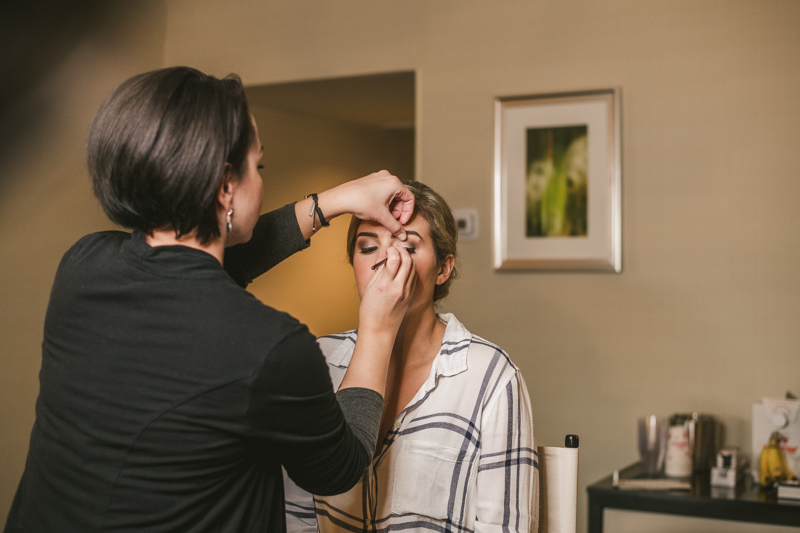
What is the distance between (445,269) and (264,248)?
48 cm

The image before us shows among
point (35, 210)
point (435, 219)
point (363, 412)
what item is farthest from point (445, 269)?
point (35, 210)

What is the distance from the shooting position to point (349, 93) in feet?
10.5

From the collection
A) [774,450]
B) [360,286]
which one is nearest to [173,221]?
[360,286]

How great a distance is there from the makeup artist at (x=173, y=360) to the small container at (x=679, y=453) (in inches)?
66.5

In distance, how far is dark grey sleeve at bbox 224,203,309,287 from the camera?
1.23 metres

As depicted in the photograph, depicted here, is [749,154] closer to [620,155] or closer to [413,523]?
[620,155]

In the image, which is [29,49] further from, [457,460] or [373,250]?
[457,460]

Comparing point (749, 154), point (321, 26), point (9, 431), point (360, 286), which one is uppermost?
point (321, 26)

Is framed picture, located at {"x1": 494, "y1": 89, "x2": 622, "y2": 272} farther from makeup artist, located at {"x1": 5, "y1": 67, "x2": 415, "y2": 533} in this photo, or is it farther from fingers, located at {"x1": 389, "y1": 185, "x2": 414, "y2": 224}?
makeup artist, located at {"x1": 5, "y1": 67, "x2": 415, "y2": 533}

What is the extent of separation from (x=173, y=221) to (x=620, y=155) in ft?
6.63

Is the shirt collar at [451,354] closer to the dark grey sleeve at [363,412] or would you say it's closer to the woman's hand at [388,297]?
the woman's hand at [388,297]

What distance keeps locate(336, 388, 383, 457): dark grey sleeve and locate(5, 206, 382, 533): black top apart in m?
0.05

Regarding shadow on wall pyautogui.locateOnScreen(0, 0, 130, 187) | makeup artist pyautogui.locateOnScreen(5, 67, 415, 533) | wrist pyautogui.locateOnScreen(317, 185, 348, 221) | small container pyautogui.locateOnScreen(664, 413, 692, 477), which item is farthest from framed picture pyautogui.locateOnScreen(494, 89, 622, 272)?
makeup artist pyautogui.locateOnScreen(5, 67, 415, 533)

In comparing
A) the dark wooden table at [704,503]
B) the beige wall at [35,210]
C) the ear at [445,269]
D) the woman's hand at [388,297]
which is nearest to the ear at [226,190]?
the woman's hand at [388,297]
